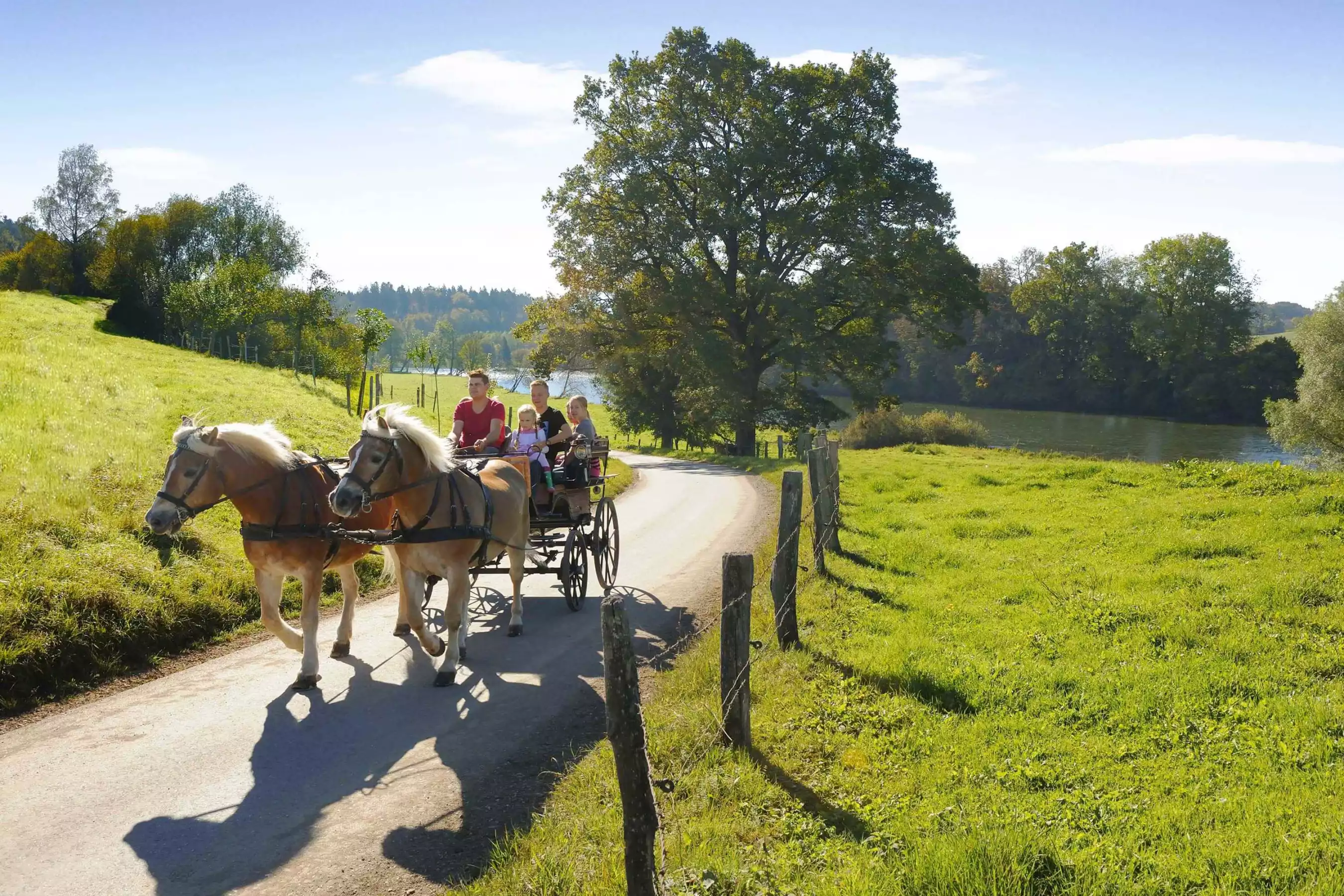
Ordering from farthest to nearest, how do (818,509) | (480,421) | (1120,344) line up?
(1120,344)
(818,509)
(480,421)

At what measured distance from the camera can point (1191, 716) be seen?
241 inches

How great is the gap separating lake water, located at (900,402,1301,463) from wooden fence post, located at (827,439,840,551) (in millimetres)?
31854

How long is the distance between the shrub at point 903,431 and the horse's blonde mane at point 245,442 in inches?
1401

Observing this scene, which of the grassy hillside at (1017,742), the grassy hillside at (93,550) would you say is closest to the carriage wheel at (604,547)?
the grassy hillside at (1017,742)

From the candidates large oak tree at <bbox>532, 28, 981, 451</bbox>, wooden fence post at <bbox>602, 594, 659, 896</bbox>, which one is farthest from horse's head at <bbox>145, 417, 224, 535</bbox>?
large oak tree at <bbox>532, 28, 981, 451</bbox>

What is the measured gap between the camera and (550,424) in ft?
35.9

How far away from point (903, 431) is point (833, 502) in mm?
29148

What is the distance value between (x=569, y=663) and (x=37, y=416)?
462 inches

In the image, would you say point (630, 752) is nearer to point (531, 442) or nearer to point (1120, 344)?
point (531, 442)

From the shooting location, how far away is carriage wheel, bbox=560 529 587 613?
395 inches

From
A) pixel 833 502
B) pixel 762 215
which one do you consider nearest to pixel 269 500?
pixel 833 502

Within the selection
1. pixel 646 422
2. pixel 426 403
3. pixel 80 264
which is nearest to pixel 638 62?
pixel 646 422

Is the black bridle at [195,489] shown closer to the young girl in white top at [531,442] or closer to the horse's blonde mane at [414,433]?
the horse's blonde mane at [414,433]

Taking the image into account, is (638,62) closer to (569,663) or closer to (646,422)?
(646,422)
